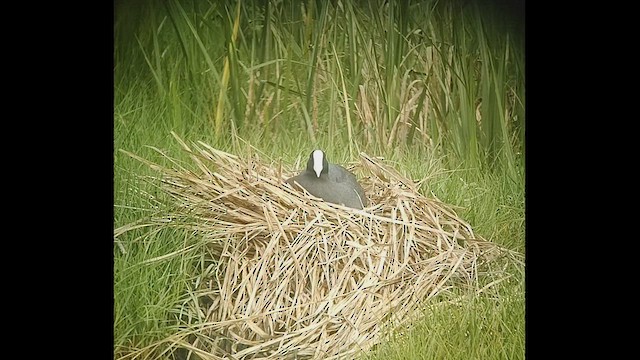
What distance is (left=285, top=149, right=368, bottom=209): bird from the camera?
268 cm

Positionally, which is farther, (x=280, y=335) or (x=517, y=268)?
(x=517, y=268)

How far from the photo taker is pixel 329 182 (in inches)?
106

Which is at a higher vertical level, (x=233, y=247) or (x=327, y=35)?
(x=327, y=35)

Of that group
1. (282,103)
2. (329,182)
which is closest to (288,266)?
(329,182)

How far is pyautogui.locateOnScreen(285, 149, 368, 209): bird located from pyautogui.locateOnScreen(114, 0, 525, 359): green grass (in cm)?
4

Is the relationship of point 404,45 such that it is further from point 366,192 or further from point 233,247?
point 233,247

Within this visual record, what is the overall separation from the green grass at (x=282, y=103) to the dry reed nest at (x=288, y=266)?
0.04 meters

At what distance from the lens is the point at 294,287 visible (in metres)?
2.65

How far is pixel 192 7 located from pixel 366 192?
568 mm

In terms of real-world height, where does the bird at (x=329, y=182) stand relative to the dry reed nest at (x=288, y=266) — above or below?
above

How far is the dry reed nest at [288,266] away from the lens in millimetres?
2646

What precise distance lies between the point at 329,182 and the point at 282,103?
0.67 feet

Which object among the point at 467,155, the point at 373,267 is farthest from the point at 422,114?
the point at 373,267

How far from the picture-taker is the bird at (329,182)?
268 centimetres
